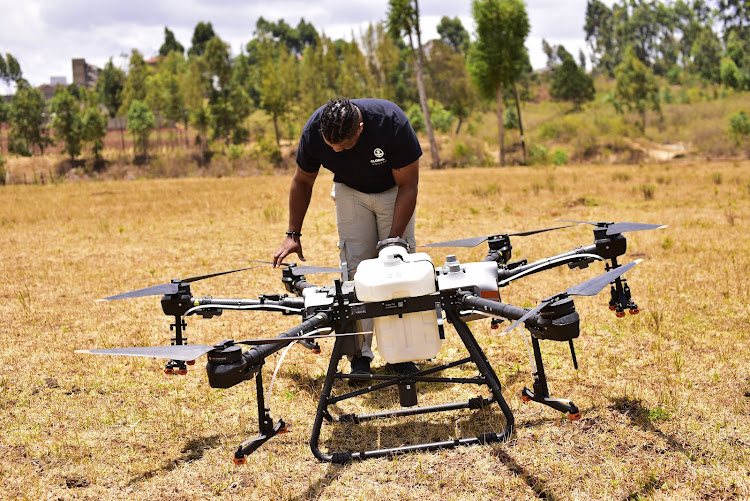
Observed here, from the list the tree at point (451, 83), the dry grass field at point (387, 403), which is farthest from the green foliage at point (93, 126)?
the dry grass field at point (387, 403)

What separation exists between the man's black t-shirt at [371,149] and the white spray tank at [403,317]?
98 centimetres

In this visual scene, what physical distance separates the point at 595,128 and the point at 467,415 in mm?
42573

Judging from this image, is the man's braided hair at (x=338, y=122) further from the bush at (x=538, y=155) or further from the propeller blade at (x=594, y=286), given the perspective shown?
the bush at (x=538, y=155)

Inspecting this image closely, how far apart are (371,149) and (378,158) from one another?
80 millimetres

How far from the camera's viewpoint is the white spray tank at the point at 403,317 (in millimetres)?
3344

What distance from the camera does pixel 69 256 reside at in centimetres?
1094

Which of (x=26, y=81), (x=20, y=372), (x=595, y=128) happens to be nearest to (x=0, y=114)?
(x=26, y=81)

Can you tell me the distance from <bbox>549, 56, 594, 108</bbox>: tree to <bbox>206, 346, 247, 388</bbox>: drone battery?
66.1m

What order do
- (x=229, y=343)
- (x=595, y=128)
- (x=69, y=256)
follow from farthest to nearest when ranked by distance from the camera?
(x=595, y=128) → (x=69, y=256) → (x=229, y=343)

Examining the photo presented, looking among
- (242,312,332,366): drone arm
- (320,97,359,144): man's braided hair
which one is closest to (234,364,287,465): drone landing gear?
(242,312,332,366): drone arm

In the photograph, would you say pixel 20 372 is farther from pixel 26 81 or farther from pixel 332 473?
pixel 26 81

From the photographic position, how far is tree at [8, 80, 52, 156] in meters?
56.2

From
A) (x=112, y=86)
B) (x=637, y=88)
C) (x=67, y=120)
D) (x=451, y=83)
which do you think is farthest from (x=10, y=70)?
(x=637, y=88)

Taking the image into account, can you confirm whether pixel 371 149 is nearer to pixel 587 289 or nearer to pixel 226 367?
pixel 587 289
